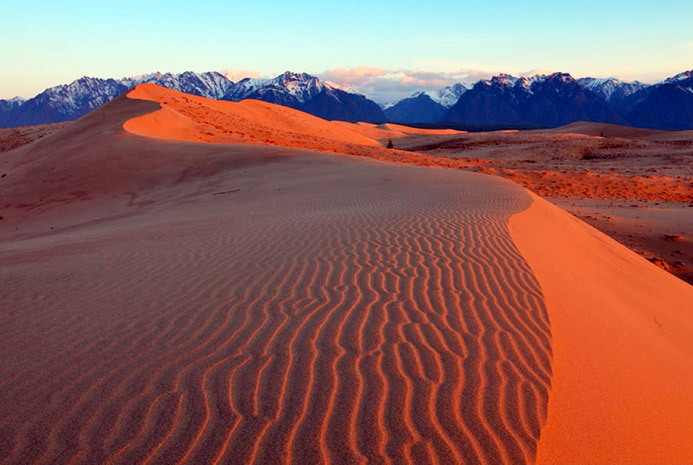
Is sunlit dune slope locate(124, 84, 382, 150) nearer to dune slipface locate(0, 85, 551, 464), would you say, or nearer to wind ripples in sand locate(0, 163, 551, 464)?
dune slipface locate(0, 85, 551, 464)

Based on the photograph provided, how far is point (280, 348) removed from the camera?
11.1 ft

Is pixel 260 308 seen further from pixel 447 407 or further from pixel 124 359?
pixel 447 407

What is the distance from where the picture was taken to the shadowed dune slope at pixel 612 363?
8.44ft

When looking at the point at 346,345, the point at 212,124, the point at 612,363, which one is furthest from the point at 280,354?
the point at 212,124

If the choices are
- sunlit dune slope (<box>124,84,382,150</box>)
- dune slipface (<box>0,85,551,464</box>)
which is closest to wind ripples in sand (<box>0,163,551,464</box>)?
dune slipface (<box>0,85,551,464</box>)

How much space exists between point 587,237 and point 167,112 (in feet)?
81.1

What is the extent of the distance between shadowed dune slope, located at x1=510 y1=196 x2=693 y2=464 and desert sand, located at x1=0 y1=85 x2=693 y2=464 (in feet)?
0.06

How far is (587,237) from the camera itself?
843 cm

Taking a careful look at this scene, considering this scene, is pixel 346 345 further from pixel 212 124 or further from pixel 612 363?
pixel 212 124

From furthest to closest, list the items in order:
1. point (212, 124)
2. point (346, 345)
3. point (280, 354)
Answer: point (212, 124) < point (346, 345) < point (280, 354)

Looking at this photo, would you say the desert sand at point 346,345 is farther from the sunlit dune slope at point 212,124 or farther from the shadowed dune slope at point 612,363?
the sunlit dune slope at point 212,124

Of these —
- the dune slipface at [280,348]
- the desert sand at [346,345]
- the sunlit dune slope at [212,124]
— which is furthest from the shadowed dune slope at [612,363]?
the sunlit dune slope at [212,124]

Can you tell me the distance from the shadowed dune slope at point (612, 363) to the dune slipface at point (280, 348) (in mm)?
137

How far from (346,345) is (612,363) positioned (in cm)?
185
